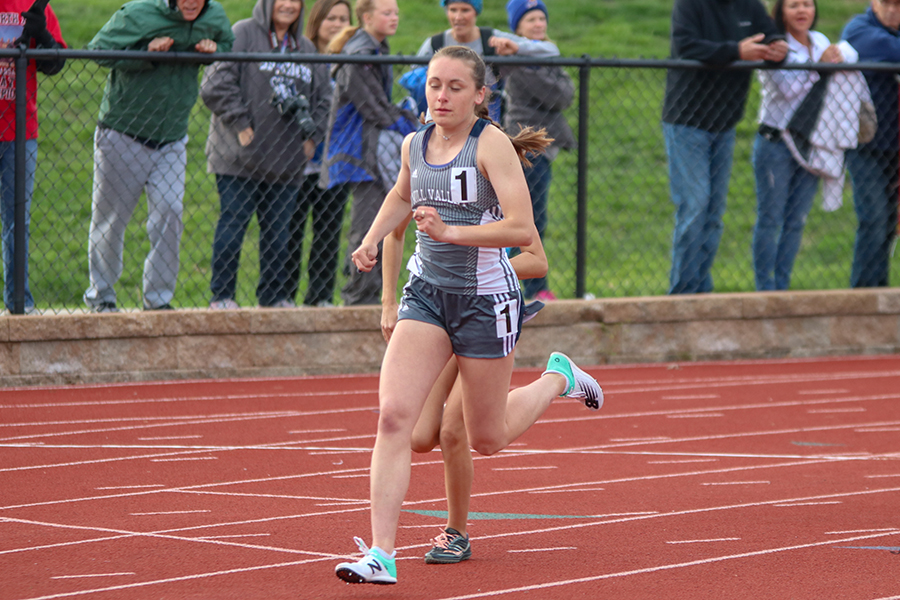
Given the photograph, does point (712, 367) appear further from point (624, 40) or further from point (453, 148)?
point (624, 40)

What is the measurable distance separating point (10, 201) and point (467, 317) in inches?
188

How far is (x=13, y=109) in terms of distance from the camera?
7.99 metres

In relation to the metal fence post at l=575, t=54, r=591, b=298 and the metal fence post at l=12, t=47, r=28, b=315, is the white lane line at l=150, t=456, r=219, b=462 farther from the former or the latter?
the metal fence post at l=575, t=54, r=591, b=298

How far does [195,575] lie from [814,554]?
2.16m

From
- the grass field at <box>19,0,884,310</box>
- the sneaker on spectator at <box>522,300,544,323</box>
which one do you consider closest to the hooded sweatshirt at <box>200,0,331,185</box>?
the grass field at <box>19,0,884,310</box>

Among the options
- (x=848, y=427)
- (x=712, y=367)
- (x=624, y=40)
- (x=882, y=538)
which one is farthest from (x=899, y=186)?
(x=624, y=40)

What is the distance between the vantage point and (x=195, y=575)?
13.5 feet

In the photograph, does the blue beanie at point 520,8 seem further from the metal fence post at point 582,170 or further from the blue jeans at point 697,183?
the blue jeans at point 697,183

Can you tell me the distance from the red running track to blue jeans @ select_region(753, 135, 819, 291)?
1.66 m

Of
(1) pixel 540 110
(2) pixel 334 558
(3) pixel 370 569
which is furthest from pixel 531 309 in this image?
(1) pixel 540 110

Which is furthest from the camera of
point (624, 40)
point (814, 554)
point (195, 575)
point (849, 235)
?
point (624, 40)

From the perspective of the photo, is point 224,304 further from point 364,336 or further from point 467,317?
point 467,317

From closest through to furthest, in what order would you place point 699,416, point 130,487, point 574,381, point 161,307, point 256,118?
point 574,381
point 130,487
point 699,416
point 161,307
point 256,118

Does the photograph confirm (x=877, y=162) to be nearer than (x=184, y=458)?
No
